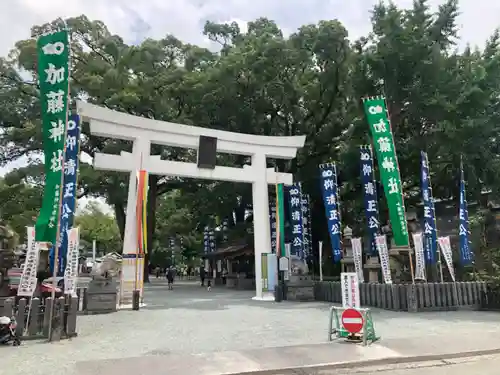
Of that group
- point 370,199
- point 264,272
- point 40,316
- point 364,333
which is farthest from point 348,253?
point 40,316

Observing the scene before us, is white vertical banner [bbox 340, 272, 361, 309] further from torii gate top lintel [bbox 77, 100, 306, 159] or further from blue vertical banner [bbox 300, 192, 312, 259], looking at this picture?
blue vertical banner [bbox 300, 192, 312, 259]

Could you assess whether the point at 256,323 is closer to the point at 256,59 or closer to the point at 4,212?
the point at 256,59

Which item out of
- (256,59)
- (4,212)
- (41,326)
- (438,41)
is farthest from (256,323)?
(4,212)

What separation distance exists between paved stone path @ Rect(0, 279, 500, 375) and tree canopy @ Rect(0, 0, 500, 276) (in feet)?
33.7

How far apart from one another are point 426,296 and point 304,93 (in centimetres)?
1502

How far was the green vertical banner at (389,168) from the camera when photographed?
1383 centimetres

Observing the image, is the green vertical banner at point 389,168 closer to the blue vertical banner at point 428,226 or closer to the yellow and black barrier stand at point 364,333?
the blue vertical banner at point 428,226

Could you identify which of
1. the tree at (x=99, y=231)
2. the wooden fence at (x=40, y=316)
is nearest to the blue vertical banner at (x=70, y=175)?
the wooden fence at (x=40, y=316)

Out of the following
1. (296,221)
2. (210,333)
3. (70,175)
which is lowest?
(210,333)

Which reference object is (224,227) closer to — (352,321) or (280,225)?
(280,225)

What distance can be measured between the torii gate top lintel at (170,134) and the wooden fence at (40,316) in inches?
321

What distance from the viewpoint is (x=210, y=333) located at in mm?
9719

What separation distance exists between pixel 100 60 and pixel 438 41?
1947 centimetres

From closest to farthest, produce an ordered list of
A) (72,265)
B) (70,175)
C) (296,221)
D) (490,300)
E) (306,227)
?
(72,265)
(490,300)
(70,175)
(296,221)
(306,227)
